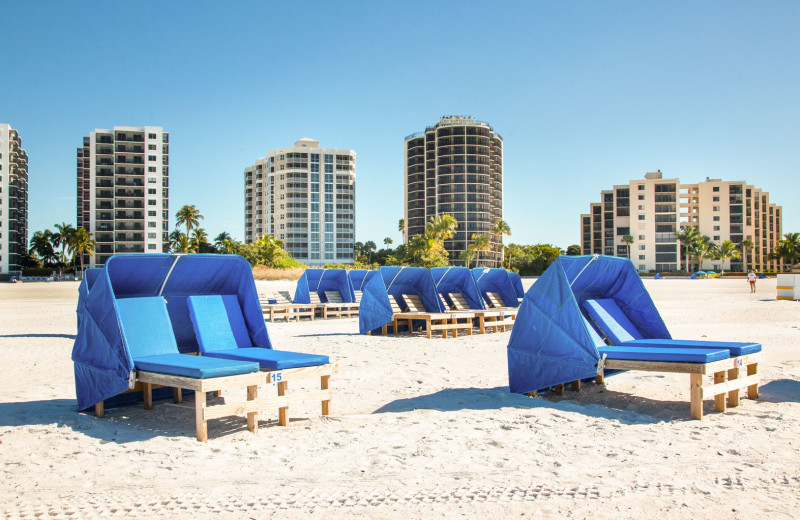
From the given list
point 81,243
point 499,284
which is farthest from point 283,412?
point 81,243

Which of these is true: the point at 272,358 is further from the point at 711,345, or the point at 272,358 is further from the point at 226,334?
the point at 711,345

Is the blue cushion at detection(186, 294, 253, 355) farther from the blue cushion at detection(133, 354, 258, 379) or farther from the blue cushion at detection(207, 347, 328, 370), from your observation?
the blue cushion at detection(133, 354, 258, 379)

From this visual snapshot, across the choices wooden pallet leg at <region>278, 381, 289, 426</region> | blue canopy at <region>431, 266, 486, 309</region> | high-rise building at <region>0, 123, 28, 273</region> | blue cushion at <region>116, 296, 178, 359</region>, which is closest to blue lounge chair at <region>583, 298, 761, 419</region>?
wooden pallet leg at <region>278, 381, 289, 426</region>

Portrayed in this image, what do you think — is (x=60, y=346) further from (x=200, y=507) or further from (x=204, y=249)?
(x=204, y=249)

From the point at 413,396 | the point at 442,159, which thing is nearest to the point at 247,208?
the point at 442,159

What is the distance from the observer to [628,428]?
5.63m

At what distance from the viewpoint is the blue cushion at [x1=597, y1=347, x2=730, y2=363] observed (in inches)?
235

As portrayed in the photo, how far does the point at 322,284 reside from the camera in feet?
69.0

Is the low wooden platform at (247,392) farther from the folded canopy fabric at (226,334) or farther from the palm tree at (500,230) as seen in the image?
the palm tree at (500,230)

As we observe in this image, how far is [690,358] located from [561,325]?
1.39 metres

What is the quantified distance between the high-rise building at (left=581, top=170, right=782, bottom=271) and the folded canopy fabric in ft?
349

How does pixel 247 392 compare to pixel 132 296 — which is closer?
pixel 247 392

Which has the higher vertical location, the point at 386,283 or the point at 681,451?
the point at 386,283

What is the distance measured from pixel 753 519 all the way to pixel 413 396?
429 centimetres
